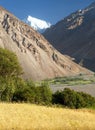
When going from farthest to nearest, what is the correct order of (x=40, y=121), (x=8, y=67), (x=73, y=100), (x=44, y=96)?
(x=8, y=67)
(x=44, y=96)
(x=73, y=100)
(x=40, y=121)

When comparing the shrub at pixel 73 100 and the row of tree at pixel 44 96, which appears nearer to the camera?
the shrub at pixel 73 100

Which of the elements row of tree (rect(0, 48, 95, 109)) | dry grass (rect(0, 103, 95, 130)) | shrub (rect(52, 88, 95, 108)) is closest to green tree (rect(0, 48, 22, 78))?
row of tree (rect(0, 48, 95, 109))

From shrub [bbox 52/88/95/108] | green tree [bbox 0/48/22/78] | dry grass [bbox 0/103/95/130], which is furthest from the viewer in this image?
green tree [bbox 0/48/22/78]

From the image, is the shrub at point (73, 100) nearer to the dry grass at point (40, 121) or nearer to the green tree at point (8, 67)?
the dry grass at point (40, 121)

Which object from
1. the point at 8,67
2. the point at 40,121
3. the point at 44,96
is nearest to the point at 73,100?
the point at 44,96

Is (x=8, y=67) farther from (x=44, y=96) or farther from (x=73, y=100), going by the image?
(x=73, y=100)

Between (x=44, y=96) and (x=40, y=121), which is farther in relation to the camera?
(x=44, y=96)

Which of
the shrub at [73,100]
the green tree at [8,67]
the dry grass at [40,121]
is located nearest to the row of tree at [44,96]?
the shrub at [73,100]

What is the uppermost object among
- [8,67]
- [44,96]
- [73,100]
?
[8,67]

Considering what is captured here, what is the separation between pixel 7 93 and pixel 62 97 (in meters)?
8.04

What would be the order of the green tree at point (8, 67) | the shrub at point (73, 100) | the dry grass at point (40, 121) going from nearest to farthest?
the dry grass at point (40, 121), the shrub at point (73, 100), the green tree at point (8, 67)

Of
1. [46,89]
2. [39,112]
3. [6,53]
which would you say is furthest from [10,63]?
[39,112]

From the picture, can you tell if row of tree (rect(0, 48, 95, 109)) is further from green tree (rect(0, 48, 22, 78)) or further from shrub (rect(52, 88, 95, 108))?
green tree (rect(0, 48, 22, 78))

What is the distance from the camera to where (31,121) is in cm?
1617
